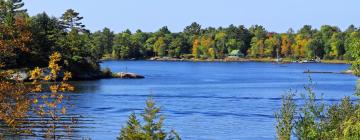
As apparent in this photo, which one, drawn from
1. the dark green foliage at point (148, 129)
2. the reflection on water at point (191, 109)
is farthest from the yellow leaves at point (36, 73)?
the reflection on water at point (191, 109)

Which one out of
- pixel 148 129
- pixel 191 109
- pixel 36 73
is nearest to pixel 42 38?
pixel 191 109

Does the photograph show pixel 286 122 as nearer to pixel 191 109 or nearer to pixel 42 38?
pixel 191 109

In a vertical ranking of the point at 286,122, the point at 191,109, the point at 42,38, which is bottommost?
the point at 191,109

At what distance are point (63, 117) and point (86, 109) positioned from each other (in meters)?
8.57

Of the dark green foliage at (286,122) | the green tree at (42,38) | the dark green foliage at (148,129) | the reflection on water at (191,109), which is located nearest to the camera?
the dark green foliage at (148,129)

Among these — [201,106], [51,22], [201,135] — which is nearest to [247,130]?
[201,135]

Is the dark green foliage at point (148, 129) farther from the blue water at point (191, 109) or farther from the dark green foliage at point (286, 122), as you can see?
the blue water at point (191, 109)

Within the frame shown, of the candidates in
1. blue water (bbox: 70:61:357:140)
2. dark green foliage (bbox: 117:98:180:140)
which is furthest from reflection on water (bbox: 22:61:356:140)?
dark green foliage (bbox: 117:98:180:140)

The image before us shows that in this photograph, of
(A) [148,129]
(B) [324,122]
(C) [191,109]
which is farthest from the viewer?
(C) [191,109]

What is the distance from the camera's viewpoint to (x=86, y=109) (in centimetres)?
5372

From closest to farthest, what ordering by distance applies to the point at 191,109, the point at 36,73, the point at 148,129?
the point at 148,129 < the point at 36,73 < the point at 191,109

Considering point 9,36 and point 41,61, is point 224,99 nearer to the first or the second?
point 41,61

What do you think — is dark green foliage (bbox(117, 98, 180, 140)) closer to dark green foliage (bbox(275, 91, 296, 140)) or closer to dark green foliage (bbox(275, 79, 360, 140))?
dark green foliage (bbox(275, 91, 296, 140))

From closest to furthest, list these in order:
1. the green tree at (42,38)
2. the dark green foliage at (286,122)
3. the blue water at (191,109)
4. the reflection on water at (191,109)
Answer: the dark green foliage at (286,122) < the blue water at (191,109) < the reflection on water at (191,109) < the green tree at (42,38)
